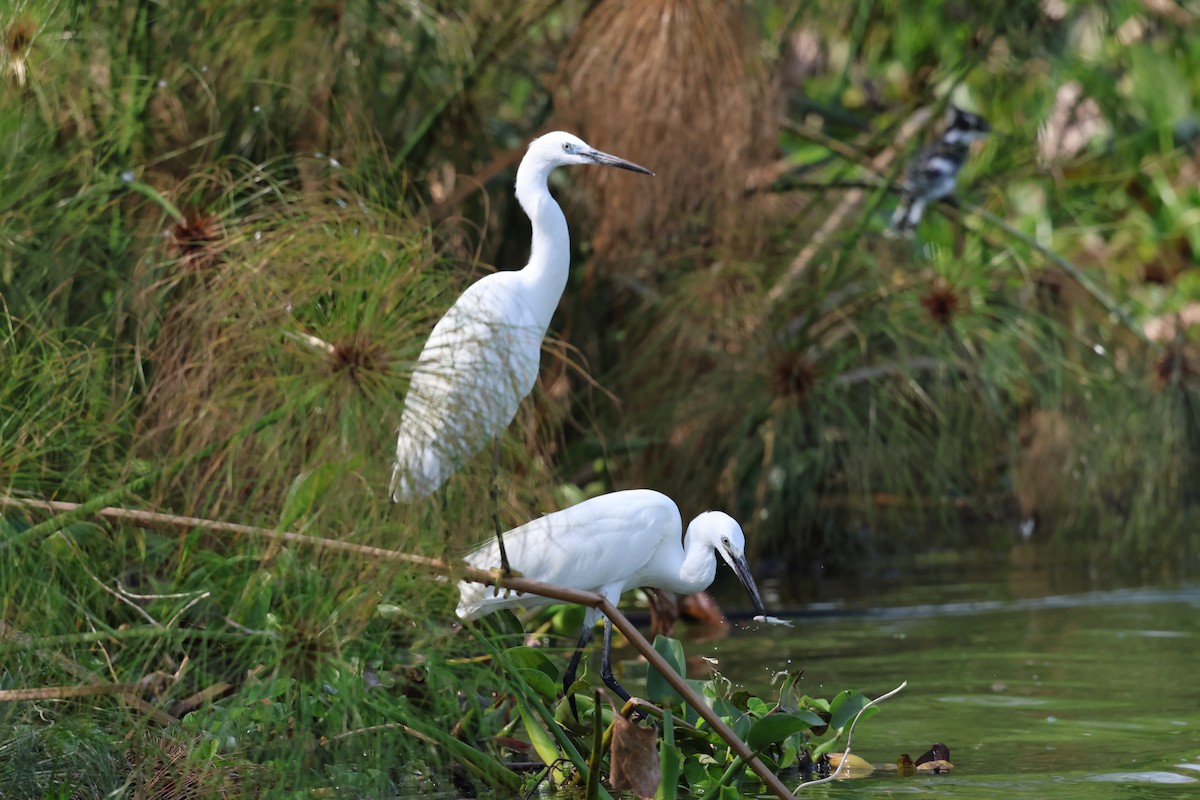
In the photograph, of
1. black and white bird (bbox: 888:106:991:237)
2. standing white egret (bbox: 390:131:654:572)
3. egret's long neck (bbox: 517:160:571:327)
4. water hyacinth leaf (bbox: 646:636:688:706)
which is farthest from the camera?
black and white bird (bbox: 888:106:991:237)

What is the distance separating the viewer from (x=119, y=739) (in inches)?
109

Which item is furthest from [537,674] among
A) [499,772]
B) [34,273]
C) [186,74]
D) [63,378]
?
[186,74]

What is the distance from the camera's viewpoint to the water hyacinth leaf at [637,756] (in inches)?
111

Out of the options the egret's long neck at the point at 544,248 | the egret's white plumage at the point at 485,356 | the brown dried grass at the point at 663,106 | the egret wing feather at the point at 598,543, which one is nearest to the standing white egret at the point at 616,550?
the egret wing feather at the point at 598,543

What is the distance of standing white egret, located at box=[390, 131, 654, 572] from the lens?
9.38 feet

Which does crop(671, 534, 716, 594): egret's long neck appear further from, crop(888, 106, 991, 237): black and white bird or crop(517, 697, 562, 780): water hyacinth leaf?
crop(888, 106, 991, 237): black and white bird

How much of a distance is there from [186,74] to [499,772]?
9.41ft

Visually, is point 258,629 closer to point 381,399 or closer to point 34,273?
point 381,399

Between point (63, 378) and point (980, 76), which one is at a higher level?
point (980, 76)

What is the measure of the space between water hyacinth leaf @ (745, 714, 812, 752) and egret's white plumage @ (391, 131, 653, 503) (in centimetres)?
72

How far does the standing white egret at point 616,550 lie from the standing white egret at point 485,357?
1.21 ft

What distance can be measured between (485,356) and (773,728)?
88 centimetres

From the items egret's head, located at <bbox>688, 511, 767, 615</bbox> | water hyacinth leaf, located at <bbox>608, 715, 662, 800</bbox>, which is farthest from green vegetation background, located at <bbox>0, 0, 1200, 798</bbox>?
egret's head, located at <bbox>688, 511, 767, 615</bbox>

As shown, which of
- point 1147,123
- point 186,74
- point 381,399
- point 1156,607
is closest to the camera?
point 381,399
